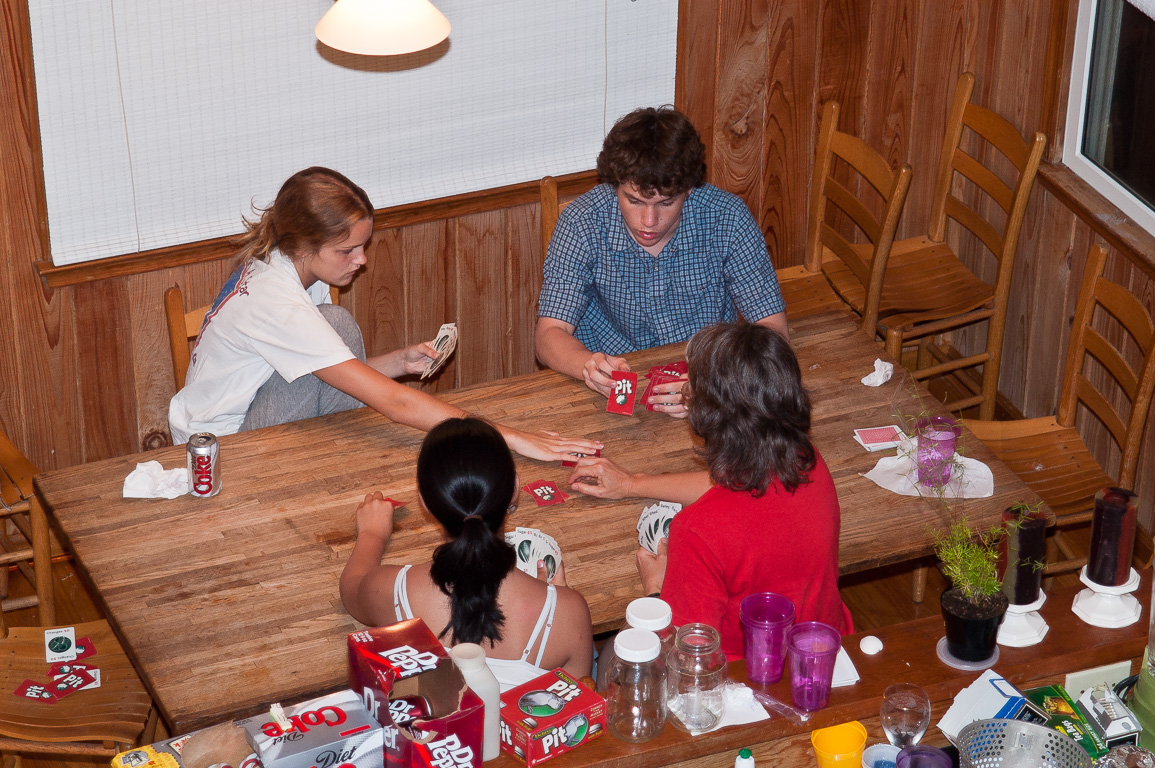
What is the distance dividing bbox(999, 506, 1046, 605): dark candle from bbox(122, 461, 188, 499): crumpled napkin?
1.85 metres

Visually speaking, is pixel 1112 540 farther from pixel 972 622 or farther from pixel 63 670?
pixel 63 670

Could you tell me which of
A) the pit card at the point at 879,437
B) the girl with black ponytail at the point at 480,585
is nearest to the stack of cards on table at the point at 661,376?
the pit card at the point at 879,437

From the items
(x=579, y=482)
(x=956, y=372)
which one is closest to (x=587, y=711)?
(x=579, y=482)

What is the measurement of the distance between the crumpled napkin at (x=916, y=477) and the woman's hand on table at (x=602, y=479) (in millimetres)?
592

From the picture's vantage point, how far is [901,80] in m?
5.00

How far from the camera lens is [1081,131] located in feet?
14.6

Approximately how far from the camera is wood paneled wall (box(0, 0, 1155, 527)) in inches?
161

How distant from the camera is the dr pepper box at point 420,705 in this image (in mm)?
1910

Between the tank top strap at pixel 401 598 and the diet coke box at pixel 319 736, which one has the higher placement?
the diet coke box at pixel 319 736

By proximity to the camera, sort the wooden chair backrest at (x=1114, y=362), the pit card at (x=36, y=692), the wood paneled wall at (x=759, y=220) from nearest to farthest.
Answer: the pit card at (x=36, y=692), the wooden chair backrest at (x=1114, y=362), the wood paneled wall at (x=759, y=220)

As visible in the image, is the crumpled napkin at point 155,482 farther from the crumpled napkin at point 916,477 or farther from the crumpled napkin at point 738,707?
the crumpled napkin at point 916,477

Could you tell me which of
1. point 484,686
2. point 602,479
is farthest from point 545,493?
point 484,686

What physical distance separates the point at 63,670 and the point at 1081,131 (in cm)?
358

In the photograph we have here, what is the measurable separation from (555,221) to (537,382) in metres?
0.77
